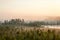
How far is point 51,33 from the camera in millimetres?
3469

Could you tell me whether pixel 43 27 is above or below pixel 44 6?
below

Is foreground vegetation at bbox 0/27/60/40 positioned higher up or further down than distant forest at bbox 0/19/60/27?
further down

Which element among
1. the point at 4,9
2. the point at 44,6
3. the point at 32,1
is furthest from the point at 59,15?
the point at 4,9

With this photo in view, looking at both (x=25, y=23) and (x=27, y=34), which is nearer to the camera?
(x=27, y=34)

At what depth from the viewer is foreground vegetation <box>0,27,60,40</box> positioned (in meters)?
3.40

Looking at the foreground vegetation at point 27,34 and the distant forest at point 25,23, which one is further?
the distant forest at point 25,23

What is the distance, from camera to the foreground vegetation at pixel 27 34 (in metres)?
3.40

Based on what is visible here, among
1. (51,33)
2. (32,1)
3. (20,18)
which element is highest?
(32,1)

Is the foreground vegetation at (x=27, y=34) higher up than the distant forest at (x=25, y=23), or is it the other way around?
the distant forest at (x=25, y=23)

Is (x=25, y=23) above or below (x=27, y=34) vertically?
above

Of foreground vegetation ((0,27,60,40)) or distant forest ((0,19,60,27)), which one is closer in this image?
foreground vegetation ((0,27,60,40))

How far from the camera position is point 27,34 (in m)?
3.47

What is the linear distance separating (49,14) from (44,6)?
0.60ft

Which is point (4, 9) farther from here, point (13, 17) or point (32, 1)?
point (32, 1)
